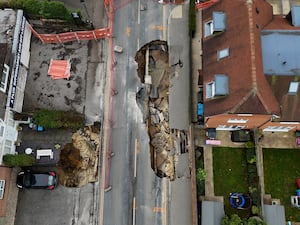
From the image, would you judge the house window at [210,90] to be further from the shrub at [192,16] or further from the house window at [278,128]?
the shrub at [192,16]

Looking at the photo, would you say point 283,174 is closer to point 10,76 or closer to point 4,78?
point 10,76

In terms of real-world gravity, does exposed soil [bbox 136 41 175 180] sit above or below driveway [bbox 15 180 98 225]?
above

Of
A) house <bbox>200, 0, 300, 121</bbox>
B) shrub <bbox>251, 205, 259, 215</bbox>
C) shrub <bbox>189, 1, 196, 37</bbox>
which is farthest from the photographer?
shrub <bbox>189, 1, 196, 37</bbox>

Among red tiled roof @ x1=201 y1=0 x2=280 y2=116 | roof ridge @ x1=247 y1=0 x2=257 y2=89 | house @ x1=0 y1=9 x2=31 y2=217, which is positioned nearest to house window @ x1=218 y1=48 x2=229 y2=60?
red tiled roof @ x1=201 y1=0 x2=280 y2=116

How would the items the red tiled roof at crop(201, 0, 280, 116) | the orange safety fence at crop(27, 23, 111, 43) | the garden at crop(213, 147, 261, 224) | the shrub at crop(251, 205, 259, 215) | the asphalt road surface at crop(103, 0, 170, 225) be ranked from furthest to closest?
the orange safety fence at crop(27, 23, 111, 43), the asphalt road surface at crop(103, 0, 170, 225), the garden at crop(213, 147, 261, 224), the shrub at crop(251, 205, 259, 215), the red tiled roof at crop(201, 0, 280, 116)

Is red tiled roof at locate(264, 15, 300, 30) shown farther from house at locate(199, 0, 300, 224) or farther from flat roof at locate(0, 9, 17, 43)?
flat roof at locate(0, 9, 17, 43)

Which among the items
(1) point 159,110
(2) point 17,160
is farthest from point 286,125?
(2) point 17,160

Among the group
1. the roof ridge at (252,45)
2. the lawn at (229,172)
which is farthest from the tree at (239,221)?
the roof ridge at (252,45)
